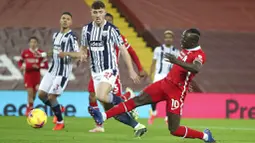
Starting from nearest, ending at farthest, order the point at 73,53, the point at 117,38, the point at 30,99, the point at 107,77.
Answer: the point at 107,77, the point at 117,38, the point at 73,53, the point at 30,99

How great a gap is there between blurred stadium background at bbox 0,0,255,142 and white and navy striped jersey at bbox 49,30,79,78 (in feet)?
17.8

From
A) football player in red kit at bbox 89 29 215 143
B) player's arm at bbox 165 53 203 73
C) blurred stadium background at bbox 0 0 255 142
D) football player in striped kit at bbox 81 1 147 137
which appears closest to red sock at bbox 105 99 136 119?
football player in red kit at bbox 89 29 215 143

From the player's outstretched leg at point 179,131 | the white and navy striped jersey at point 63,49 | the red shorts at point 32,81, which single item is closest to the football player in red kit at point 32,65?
the red shorts at point 32,81

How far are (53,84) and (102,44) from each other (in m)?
2.24

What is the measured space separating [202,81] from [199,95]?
5.05ft

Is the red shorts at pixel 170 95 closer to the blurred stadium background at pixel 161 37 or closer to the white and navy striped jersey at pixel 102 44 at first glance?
the white and navy striped jersey at pixel 102 44

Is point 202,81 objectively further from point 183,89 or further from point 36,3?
point 183,89

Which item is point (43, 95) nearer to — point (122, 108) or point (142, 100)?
point (122, 108)

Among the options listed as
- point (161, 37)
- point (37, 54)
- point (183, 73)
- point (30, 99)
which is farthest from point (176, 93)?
point (161, 37)

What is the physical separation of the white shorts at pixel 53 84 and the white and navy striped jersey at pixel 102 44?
196cm

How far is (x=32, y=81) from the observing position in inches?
761

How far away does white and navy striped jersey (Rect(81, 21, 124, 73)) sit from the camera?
12.1m

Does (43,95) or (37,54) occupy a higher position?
(37,54)

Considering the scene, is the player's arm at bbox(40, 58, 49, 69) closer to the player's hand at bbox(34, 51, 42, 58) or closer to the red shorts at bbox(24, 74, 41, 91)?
the player's hand at bbox(34, 51, 42, 58)
